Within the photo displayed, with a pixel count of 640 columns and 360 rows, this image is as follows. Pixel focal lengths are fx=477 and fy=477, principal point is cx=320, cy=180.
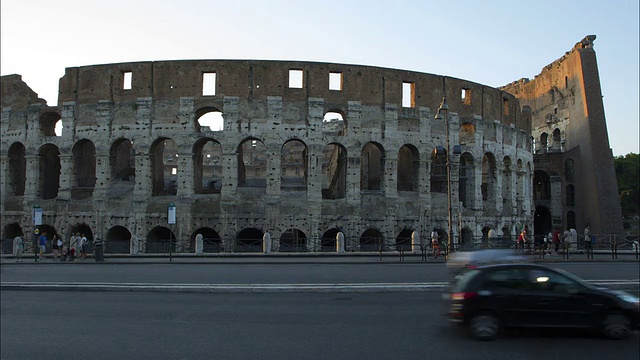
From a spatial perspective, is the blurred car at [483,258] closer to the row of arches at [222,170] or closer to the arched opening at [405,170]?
the row of arches at [222,170]

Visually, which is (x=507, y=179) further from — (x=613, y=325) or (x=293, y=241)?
(x=613, y=325)

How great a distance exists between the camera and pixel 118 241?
1072 inches

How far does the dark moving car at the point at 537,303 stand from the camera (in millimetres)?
6629

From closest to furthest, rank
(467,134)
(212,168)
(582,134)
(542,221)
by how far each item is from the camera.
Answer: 1. (467,134)
2. (582,134)
3. (542,221)
4. (212,168)

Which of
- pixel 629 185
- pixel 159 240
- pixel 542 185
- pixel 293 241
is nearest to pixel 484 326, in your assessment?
pixel 293 241

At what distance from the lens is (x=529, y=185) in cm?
3806

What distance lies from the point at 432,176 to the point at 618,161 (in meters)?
35.3

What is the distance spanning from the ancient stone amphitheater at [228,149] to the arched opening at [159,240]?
9 cm

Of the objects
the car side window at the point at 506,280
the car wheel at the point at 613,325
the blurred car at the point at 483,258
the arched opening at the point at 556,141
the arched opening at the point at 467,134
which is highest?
the arched opening at the point at 556,141

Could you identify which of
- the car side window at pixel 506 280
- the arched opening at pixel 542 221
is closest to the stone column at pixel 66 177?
the car side window at pixel 506 280

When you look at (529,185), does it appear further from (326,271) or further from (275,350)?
(275,350)

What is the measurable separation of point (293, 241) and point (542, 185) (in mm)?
29678

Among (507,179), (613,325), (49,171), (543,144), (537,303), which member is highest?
(543,144)

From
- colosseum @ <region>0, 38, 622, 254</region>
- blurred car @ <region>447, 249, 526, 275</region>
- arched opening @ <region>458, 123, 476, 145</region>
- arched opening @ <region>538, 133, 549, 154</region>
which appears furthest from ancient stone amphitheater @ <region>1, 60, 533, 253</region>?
arched opening @ <region>538, 133, 549, 154</region>
